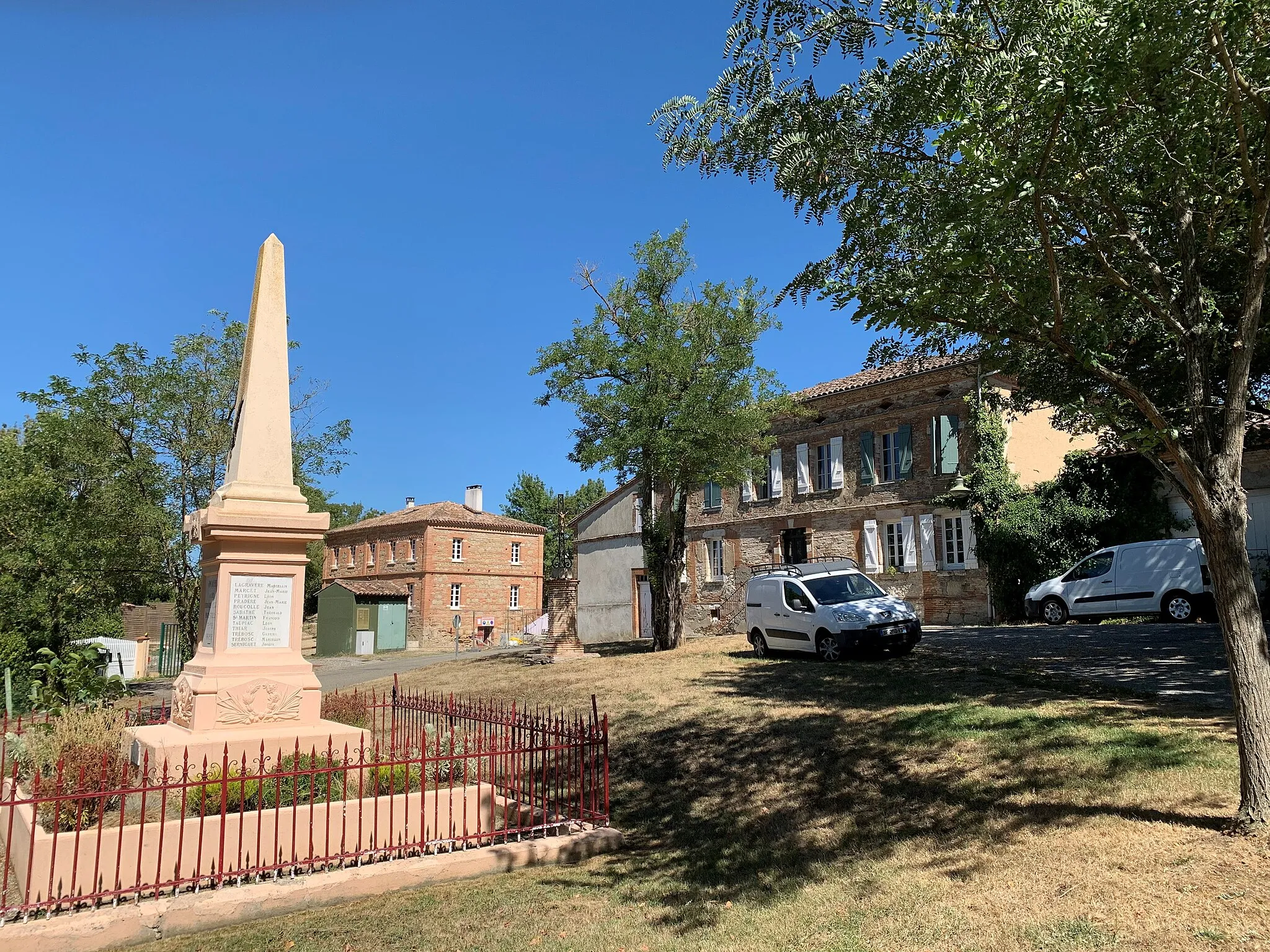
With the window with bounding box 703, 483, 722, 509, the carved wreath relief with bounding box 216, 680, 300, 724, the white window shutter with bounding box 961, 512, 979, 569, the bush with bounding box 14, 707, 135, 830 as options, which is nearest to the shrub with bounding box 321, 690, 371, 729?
the carved wreath relief with bounding box 216, 680, 300, 724

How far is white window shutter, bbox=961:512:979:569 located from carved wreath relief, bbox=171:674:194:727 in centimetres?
2123

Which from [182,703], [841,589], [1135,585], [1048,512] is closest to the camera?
[182,703]

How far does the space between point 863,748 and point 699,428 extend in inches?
448

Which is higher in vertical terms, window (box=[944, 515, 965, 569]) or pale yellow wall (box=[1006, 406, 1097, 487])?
pale yellow wall (box=[1006, 406, 1097, 487])

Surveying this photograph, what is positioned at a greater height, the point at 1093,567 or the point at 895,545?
the point at 895,545

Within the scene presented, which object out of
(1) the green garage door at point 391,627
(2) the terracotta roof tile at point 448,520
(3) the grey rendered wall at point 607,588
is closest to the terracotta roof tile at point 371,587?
(1) the green garage door at point 391,627

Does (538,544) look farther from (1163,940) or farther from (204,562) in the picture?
(1163,940)

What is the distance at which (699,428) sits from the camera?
20016 mm

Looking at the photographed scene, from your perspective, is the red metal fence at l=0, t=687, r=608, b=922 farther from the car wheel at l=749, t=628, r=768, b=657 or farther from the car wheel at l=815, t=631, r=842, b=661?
the car wheel at l=749, t=628, r=768, b=657

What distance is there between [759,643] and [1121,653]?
6559mm

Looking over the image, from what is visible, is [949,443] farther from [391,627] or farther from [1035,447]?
[391,627]

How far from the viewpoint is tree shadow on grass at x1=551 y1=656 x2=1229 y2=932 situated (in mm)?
6871

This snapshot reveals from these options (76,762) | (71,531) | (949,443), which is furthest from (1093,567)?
(71,531)

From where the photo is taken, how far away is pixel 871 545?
89.2 feet
